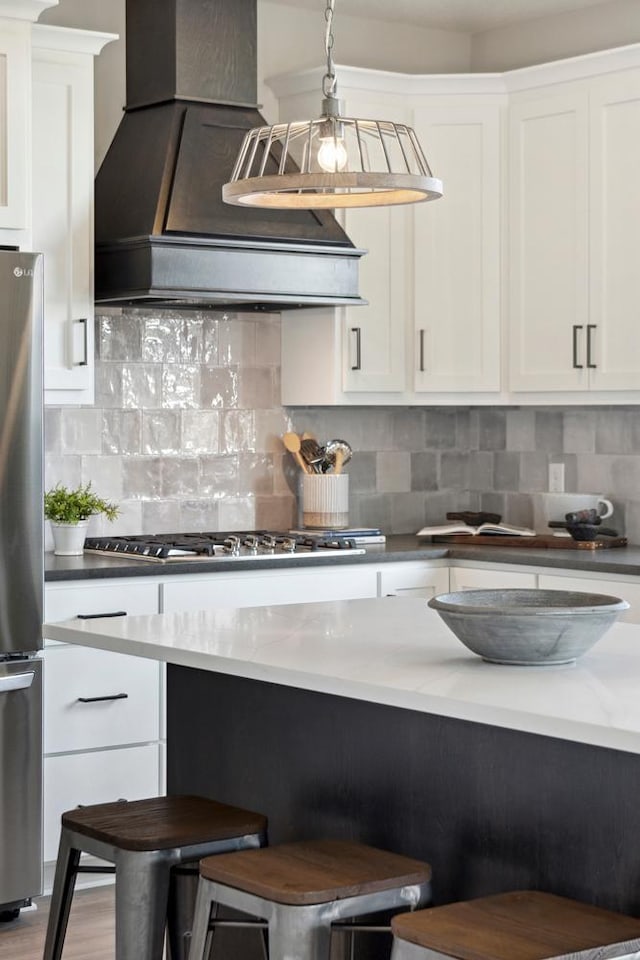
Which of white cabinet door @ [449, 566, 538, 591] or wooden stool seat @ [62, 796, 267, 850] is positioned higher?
white cabinet door @ [449, 566, 538, 591]

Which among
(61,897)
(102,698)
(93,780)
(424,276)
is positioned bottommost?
(93,780)

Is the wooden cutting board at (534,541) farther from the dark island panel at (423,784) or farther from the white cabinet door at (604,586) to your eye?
the dark island panel at (423,784)

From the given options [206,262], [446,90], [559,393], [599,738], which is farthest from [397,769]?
[446,90]

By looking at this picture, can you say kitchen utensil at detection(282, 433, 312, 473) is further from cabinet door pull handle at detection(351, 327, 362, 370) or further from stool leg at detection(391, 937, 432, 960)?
stool leg at detection(391, 937, 432, 960)

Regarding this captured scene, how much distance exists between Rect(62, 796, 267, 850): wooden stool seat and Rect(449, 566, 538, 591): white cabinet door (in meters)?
2.05

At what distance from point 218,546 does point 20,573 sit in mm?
788

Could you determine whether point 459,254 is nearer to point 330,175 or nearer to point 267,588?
point 267,588

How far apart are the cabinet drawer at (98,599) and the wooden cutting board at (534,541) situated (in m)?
1.27

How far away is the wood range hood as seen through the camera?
4.43 metres

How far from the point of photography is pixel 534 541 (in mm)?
4961

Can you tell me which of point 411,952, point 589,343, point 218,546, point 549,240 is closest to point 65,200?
point 218,546

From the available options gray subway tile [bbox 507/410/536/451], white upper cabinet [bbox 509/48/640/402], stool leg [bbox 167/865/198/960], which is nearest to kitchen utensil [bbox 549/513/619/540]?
white upper cabinet [bbox 509/48/640/402]

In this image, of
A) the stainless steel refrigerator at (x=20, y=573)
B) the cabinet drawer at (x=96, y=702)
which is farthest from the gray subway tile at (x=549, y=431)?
the stainless steel refrigerator at (x=20, y=573)

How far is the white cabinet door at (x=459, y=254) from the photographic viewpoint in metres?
5.11
